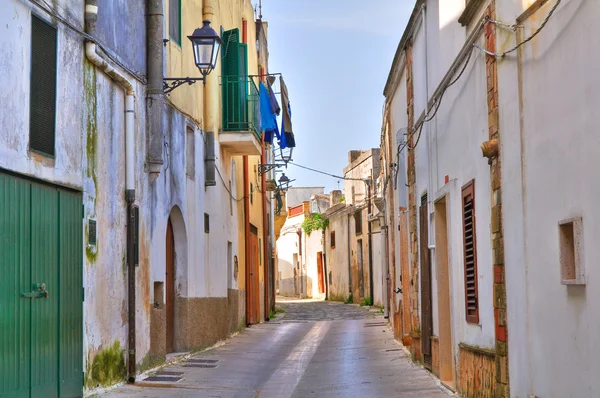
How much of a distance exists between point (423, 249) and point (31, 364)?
6.56 meters

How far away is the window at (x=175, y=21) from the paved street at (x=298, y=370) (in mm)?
5267

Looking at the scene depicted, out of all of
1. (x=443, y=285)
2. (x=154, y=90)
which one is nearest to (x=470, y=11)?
(x=443, y=285)

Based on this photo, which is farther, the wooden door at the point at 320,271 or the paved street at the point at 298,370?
the wooden door at the point at 320,271

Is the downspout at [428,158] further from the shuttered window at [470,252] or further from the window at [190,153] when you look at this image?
the window at [190,153]

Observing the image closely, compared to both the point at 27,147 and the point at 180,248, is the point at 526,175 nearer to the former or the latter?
the point at 27,147

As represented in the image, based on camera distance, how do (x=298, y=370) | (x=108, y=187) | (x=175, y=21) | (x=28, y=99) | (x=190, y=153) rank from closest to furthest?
(x=28, y=99) < (x=108, y=187) < (x=298, y=370) < (x=175, y=21) < (x=190, y=153)

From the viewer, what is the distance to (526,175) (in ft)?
24.4

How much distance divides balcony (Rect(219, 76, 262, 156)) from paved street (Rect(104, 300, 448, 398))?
4.19 metres

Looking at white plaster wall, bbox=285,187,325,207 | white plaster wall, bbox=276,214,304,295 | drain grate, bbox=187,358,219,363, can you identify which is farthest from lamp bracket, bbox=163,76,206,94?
white plaster wall, bbox=285,187,325,207

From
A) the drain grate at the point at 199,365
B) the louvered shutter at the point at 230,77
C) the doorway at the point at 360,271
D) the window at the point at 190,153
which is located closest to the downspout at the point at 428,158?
the drain grate at the point at 199,365

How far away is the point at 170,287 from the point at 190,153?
2634 millimetres

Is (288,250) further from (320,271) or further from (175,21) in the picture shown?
(175,21)

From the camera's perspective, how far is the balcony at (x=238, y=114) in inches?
753

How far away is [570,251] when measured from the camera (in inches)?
254
